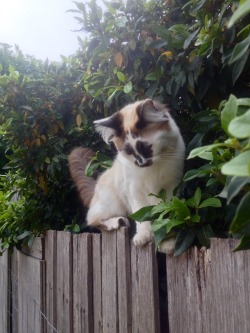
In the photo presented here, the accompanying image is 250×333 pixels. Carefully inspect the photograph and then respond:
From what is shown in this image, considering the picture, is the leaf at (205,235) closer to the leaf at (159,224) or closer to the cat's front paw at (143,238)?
the leaf at (159,224)

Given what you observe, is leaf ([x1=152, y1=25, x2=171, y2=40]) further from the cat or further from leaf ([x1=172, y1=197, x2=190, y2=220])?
leaf ([x1=172, y1=197, x2=190, y2=220])

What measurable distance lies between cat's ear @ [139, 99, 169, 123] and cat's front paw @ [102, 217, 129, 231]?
25.5 inches

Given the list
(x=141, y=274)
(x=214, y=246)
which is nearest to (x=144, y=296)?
(x=141, y=274)

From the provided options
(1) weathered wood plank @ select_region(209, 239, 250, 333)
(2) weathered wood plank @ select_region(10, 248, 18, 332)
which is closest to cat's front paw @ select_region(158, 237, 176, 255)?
(1) weathered wood plank @ select_region(209, 239, 250, 333)

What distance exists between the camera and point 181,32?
201cm

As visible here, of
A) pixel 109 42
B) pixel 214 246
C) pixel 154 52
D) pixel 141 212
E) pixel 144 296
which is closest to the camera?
pixel 214 246

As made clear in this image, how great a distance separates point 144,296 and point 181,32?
4.20 feet

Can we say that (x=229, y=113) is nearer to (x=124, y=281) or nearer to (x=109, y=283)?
(x=124, y=281)

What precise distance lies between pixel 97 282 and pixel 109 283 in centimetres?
21

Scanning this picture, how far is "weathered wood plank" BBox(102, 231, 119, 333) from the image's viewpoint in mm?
2225

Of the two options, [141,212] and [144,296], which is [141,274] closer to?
[144,296]

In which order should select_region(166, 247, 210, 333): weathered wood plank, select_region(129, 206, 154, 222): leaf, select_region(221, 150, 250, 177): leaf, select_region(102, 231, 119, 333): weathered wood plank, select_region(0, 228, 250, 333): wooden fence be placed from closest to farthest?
select_region(221, 150, 250, 177): leaf < select_region(0, 228, 250, 333): wooden fence < select_region(166, 247, 210, 333): weathered wood plank < select_region(129, 206, 154, 222): leaf < select_region(102, 231, 119, 333): weathered wood plank

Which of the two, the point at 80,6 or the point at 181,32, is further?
the point at 80,6

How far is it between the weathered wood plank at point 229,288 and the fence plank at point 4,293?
408 centimetres
